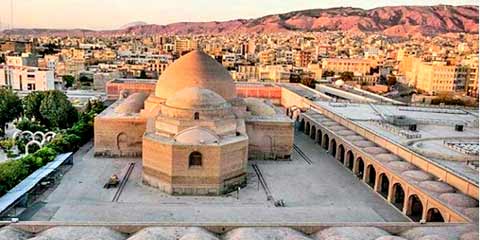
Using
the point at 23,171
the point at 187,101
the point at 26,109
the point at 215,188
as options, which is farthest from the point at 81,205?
the point at 26,109

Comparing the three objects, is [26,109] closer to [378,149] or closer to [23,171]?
[23,171]

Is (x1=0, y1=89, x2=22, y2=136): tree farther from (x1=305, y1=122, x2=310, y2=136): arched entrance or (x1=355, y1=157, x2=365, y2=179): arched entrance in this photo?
(x1=355, y1=157, x2=365, y2=179): arched entrance

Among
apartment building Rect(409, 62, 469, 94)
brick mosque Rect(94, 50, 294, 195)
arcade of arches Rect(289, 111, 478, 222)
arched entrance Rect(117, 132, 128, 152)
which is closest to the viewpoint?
arcade of arches Rect(289, 111, 478, 222)

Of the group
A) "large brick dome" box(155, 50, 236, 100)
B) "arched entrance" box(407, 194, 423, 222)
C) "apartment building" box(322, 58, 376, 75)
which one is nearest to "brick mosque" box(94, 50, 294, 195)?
"large brick dome" box(155, 50, 236, 100)

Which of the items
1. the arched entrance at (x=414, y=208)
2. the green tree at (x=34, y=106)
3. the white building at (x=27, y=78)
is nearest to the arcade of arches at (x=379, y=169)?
the arched entrance at (x=414, y=208)

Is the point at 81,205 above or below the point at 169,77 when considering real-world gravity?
below
